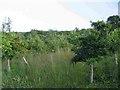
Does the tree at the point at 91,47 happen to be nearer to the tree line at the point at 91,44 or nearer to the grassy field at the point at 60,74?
the tree line at the point at 91,44

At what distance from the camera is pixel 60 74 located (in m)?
5.73

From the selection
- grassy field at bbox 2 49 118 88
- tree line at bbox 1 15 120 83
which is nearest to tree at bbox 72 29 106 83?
tree line at bbox 1 15 120 83

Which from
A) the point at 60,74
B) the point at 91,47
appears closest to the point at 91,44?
the point at 91,47

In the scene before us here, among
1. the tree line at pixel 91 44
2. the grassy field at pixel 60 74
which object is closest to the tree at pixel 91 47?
the tree line at pixel 91 44

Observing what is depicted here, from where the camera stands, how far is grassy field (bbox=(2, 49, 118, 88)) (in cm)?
538

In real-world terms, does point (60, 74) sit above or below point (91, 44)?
below

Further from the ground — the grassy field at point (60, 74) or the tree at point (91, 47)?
the tree at point (91, 47)

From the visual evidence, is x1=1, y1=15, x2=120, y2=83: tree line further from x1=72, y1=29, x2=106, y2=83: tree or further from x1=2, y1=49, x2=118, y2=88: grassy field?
x1=2, y1=49, x2=118, y2=88: grassy field

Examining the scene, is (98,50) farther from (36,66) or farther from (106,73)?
(36,66)

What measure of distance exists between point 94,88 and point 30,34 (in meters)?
4.36

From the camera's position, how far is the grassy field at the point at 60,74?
5.38 m

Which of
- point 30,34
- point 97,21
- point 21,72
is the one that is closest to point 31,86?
point 21,72

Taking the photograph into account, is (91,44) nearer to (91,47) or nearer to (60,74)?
(91,47)

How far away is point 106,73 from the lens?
18.9 feet
